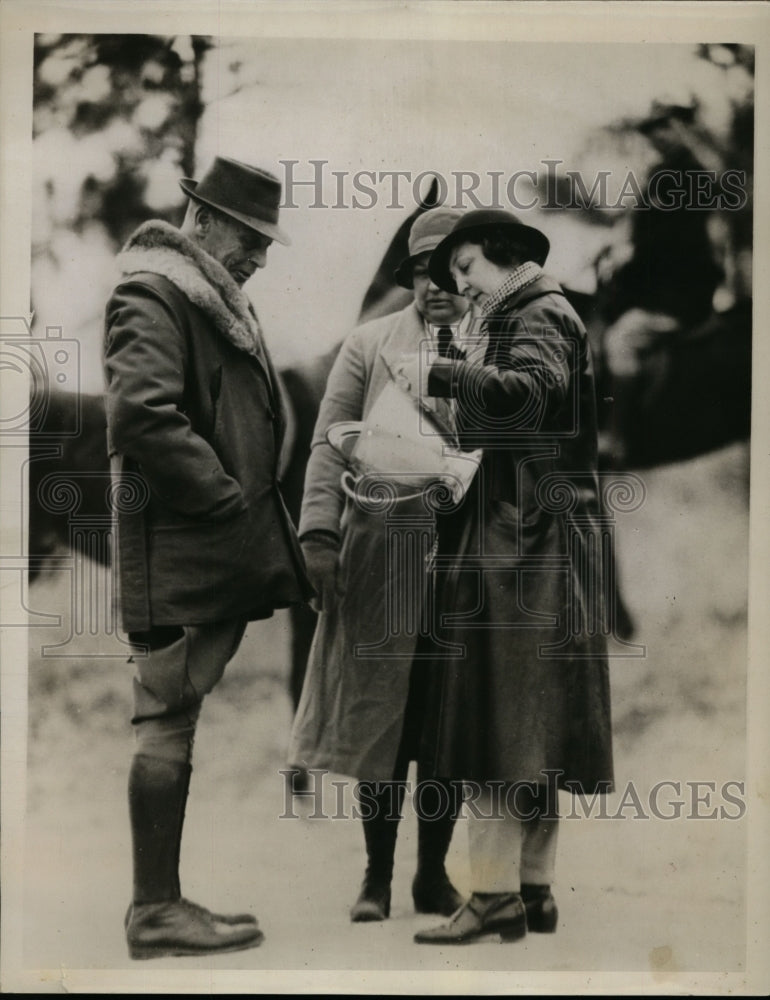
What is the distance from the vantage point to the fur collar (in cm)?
421

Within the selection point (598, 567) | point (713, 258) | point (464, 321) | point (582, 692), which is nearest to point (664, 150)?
point (713, 258)

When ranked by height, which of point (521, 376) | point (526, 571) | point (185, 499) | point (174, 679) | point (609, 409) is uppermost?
point (521, 376)

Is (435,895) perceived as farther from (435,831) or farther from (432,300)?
(432,300)

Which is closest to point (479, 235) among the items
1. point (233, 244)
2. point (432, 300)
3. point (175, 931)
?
point (432, 300)

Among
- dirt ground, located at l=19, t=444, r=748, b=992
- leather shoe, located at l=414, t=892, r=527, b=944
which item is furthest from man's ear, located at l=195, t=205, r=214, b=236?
leather shoe, located at l=414, t=892, r=527, b=944

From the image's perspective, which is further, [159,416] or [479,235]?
[479,235]

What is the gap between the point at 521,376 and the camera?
168 inches

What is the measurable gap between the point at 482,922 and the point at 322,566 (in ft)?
4.52

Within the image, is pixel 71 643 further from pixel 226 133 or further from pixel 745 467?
pixel 745 467

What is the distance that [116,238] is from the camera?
14.1 ft

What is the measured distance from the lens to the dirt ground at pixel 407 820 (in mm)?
4270

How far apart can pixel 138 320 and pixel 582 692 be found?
203 centimetres

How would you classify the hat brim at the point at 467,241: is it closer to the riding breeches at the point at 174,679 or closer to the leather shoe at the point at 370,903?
the riding breeches at the point at 174,679

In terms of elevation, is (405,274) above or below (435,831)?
above
